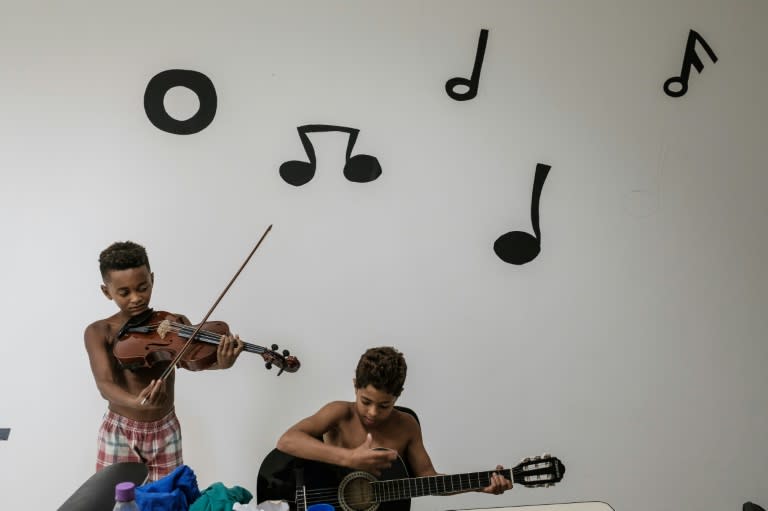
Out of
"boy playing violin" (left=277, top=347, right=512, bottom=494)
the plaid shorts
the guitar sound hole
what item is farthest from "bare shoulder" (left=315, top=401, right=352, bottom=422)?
the plaid shorts

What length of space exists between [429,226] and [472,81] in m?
0.52

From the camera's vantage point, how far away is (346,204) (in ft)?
8.21

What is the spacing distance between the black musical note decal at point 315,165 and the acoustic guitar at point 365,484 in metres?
0.91

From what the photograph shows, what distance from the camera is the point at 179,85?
2443 mm

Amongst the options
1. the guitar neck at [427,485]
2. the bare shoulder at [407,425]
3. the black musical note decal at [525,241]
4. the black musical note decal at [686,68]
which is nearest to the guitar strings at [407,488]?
the guitar neck at [427,485]

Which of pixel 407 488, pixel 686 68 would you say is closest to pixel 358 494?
pixel 407 488

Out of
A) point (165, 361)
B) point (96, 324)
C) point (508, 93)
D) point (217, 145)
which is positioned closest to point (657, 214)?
point (508, 93)

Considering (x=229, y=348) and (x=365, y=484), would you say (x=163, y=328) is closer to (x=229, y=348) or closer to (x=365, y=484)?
(x=229, y=348)

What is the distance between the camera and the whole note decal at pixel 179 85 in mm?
2436

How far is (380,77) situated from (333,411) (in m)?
1.12

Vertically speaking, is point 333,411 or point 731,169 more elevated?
point 731,169

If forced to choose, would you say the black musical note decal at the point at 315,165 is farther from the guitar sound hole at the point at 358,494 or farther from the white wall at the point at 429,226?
the guitar sound hole at the point at 358,494

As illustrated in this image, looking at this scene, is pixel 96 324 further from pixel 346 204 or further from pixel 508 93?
pixel 508 93

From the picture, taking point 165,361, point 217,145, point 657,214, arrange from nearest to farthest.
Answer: point 165,361 → point 217,145 → point 657,214
